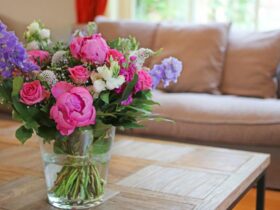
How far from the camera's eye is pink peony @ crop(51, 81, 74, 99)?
124 cm

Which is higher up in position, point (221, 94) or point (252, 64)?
point (252, 64)

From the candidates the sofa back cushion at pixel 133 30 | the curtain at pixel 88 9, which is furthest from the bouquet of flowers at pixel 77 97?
the curtain at pixel 88 9

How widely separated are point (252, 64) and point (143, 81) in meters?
2.13

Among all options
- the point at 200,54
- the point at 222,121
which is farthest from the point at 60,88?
the point at 200,54

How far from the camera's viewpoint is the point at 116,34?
368 centimetres

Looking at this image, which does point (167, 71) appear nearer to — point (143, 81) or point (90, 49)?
point (143, 81)

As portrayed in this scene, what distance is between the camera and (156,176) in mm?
1672

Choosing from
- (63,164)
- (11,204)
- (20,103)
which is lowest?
(11,204)

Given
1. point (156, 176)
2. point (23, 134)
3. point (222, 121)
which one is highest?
point (23, 134)

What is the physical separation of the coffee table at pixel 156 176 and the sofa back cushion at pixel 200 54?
130 centimetres

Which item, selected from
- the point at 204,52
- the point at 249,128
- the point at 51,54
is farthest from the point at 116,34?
the point at 51,54

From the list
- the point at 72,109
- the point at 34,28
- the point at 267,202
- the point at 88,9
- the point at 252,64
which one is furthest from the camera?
the point at 88,9

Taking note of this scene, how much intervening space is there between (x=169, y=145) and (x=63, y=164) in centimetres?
78

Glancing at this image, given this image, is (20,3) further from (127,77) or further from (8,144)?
(127,77)
